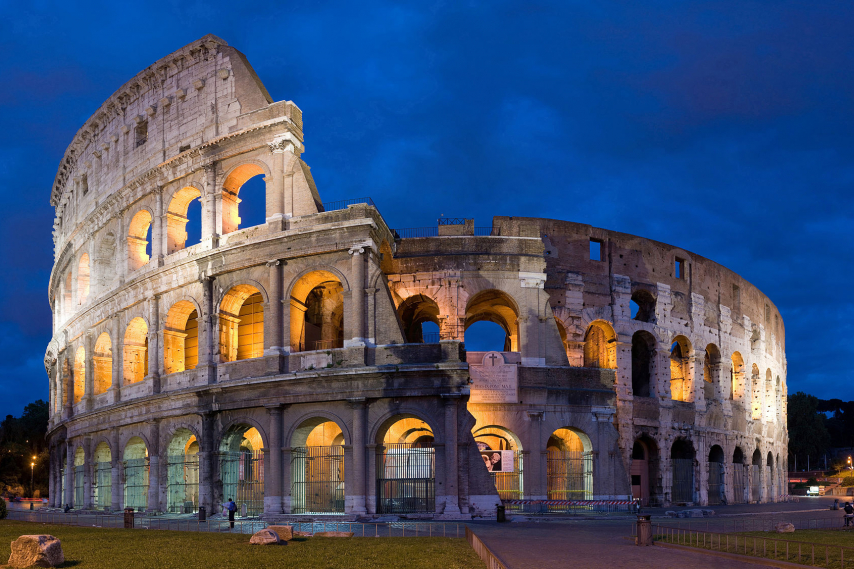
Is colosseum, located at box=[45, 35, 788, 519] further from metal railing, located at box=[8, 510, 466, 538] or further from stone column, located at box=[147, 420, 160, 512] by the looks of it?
→ metal railing, located at box=[8, 510, 466, 538]

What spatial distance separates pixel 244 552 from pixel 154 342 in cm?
1560

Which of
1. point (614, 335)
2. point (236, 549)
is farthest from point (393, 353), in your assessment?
point (614, 335)

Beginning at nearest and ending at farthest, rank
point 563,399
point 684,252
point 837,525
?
point 837,525 → point 563,399 → point 684,252

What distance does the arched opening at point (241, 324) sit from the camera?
87.1ft

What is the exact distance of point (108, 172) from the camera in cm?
3303

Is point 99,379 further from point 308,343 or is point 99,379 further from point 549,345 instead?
point 549,345

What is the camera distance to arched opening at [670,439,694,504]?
33.1 meters

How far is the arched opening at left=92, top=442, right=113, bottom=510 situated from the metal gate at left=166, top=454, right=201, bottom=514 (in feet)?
13.7

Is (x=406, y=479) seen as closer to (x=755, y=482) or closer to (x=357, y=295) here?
(x=357, y=295)

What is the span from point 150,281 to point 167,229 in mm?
1942

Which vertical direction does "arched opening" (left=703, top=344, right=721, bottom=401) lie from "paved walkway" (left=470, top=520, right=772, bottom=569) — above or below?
above

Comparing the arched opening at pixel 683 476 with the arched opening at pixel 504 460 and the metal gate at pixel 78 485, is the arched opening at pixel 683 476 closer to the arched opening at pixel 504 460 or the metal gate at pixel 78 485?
the arched opening at pixel 504 460

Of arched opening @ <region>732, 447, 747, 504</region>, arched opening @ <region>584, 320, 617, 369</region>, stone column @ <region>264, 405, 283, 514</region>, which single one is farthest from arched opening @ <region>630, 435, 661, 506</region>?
stone column @ <region>264, 405, 283, 514</region>

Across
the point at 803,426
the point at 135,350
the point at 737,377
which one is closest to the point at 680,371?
the point at 737,377
